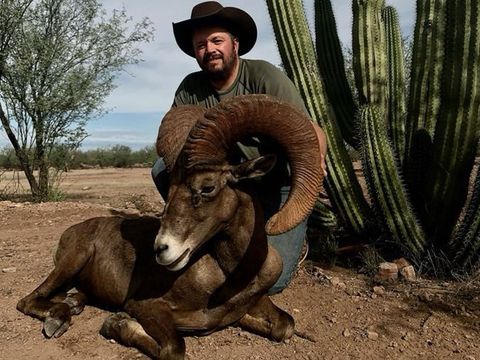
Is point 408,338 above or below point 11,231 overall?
below

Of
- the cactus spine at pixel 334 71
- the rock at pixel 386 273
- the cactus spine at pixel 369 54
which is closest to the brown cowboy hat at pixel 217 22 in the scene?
the cactus spine at pixel 369 54

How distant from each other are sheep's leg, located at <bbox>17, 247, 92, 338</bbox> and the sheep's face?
1473 millimetres

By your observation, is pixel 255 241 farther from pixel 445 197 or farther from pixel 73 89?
pixel 73 89

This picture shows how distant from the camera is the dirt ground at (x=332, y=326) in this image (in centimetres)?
348

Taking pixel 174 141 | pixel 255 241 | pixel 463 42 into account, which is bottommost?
pixel 255 241

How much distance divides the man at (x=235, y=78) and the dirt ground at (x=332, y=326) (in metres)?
0.55

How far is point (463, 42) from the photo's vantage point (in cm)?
455

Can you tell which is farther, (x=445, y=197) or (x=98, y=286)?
(x=445, y=197)

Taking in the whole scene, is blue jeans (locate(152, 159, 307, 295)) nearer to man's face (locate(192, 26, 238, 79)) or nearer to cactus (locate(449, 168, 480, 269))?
man's face (locate(192, 26, 238, 79))

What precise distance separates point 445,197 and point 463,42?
1.52m

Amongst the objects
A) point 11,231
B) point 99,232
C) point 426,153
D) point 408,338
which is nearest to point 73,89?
point 11,231

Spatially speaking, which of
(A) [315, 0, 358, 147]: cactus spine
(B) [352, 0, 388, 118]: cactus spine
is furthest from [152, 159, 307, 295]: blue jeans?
(A) [315, 0, 358, 147]: cactus spine

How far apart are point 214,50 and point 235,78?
16.5 inches

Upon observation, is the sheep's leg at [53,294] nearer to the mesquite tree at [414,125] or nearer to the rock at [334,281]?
the rock at [334,281]
